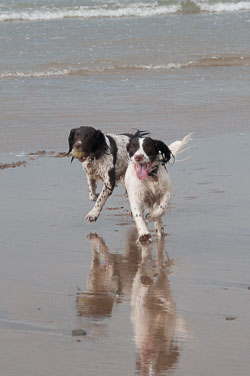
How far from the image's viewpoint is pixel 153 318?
4746 millimetres

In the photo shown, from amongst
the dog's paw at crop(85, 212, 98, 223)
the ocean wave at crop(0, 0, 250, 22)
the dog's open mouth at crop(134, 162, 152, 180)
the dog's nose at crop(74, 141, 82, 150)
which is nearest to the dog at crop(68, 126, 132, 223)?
the dog's nose at crop(74, 141, 82, 150)

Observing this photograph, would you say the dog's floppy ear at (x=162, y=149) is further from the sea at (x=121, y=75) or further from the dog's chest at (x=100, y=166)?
the sea at (x=121, y=75)

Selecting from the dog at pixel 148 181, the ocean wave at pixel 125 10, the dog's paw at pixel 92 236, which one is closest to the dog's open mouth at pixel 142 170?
the dog at pixel 148 181

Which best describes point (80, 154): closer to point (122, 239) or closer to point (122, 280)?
point (122, 239)

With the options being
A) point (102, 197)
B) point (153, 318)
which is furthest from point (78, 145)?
point (153, 318)

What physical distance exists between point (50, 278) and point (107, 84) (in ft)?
33.8

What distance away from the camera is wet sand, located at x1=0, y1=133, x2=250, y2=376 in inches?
164

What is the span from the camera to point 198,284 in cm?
536

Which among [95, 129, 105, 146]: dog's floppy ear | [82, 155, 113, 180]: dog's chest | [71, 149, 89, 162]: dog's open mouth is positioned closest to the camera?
[71, 149, 89, 162]: dog's open mouth

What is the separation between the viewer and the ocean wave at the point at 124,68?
56.1ft

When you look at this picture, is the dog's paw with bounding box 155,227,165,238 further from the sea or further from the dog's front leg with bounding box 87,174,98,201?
the sea

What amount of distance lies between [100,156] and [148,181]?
3.21 ft

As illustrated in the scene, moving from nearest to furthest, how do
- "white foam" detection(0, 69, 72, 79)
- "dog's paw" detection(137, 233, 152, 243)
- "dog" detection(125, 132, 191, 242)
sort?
"dog's paw" detection(137, 233, 152, 243) → "dog" detection(125, 132, 191, 242) → "white foam" detection(0, 69, 72, 79)

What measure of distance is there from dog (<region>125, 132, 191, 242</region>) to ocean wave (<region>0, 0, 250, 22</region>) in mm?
25285
